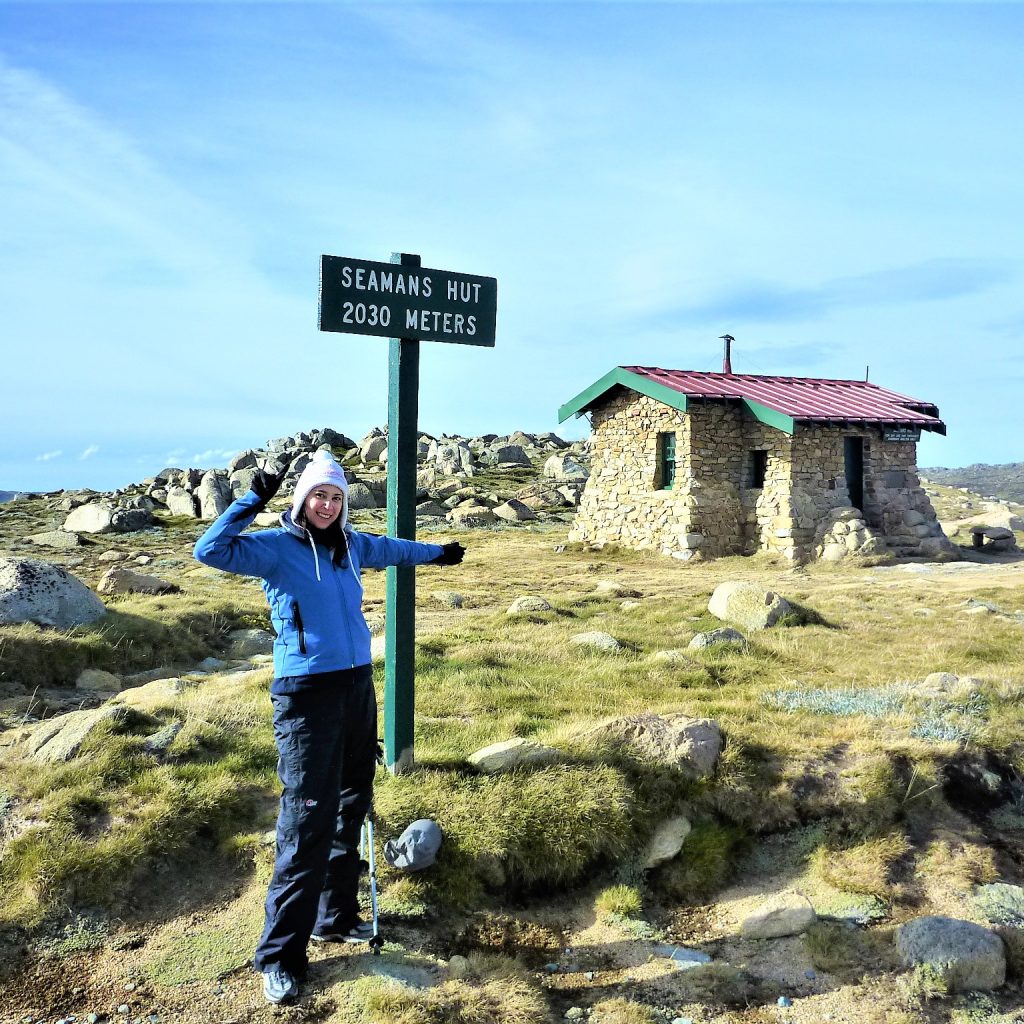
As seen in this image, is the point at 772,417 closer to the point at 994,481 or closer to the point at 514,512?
the point at 514,512

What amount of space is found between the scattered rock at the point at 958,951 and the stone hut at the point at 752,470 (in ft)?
53.7

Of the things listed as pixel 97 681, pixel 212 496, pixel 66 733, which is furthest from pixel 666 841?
pixel 212 496

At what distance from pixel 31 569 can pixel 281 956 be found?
32.0 ft

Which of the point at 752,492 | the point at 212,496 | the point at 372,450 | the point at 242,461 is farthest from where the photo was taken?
the point at 242,461

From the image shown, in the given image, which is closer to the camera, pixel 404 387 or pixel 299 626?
pixel 299 626

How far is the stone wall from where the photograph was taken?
21.2 meters

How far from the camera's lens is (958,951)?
4832mm

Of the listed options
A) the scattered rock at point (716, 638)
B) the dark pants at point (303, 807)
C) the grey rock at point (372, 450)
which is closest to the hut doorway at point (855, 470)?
the scattered rock at point (716, 638)

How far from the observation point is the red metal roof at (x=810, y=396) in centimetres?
2173

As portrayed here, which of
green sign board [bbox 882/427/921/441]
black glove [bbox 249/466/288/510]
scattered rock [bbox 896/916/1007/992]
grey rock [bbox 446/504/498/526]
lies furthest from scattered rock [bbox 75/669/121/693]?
grey rock [bbox 446/504/498/526]

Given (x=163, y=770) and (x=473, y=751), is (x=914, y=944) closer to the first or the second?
(x=473, y=751)

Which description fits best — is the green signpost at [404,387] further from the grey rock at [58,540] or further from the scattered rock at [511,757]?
the grey rock at [58,540]

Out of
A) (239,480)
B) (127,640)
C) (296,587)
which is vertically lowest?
(127,640)

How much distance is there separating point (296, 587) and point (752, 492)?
1915 centimetres
